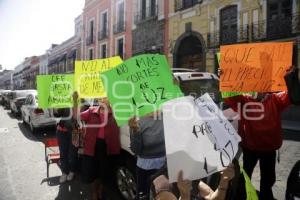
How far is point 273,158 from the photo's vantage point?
4367 millimetres

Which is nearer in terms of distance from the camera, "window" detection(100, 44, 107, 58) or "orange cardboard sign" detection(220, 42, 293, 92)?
"orange cardboard sign" detection(220, 42, 293, 92)

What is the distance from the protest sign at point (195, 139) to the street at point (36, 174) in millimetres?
3381

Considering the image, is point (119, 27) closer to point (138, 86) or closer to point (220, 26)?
point (220, 26)

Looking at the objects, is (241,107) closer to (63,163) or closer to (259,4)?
(63,163)

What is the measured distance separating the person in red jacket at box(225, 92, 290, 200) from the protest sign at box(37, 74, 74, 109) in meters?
2.88

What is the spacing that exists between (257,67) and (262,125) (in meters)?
0.72

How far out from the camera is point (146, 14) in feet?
82.1

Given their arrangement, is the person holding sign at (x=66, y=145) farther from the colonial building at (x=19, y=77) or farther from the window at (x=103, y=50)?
the colonial building at (x=19, y=77)

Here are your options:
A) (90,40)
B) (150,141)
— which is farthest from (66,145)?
(90,40)

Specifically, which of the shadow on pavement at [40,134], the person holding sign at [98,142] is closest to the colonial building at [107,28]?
the shadow on pavement at [40,134]

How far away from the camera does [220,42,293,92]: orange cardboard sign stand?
4074mm

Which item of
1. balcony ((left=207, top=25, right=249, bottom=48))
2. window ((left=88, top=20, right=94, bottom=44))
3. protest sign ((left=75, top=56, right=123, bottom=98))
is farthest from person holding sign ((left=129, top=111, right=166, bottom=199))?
window ((left=88, top=20, right=94, bottom=44))

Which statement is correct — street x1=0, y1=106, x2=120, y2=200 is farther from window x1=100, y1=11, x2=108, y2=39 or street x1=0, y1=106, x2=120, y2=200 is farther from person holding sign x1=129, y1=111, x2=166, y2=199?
window x1=100, y1=11, x2=108, y2=39

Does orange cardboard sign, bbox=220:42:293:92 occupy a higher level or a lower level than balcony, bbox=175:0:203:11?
lower
